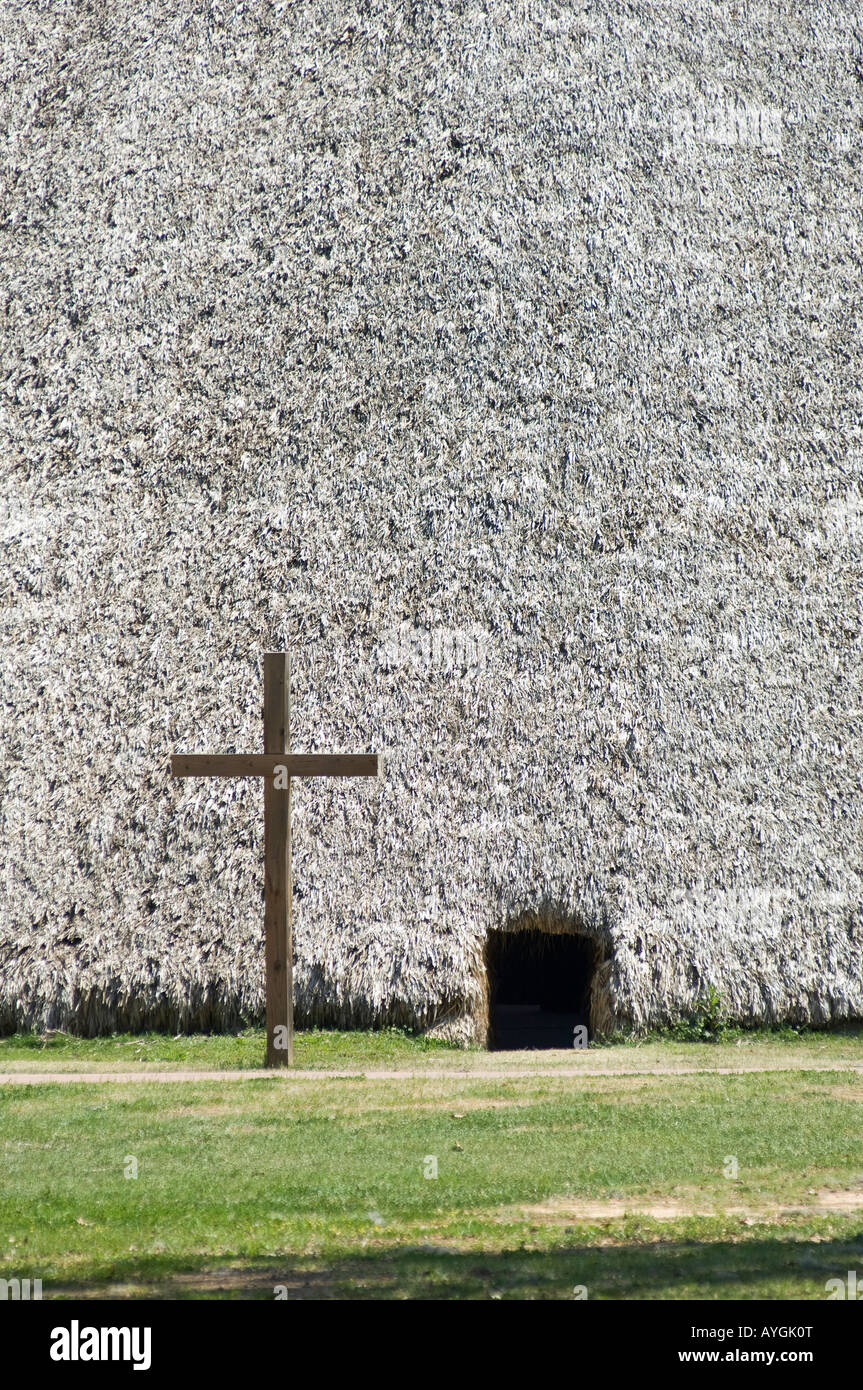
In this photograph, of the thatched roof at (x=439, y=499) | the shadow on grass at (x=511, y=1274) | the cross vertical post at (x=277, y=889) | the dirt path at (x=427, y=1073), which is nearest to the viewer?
the shadow on grass at (x=511, y=1274)

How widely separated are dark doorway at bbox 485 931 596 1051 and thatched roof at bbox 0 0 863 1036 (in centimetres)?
251

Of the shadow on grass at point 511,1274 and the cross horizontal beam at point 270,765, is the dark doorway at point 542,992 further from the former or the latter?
the shadow on grass at point 511,1274

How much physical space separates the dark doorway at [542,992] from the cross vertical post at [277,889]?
11.5 feet

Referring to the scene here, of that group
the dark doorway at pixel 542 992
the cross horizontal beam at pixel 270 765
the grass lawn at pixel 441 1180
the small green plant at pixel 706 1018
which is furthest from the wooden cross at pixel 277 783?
the dark doorway at pixel 542 992

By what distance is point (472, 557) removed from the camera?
9977 millimetres

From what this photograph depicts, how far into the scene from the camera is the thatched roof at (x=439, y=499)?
869 cm

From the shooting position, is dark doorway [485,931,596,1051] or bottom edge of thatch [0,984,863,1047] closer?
bottom edge of thatch [0,984,863,1047]

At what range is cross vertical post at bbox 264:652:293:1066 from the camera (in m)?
7.67

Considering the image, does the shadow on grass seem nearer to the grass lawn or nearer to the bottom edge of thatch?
the grass lawn

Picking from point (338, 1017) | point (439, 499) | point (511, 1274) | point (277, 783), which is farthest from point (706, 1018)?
point (439, 499)

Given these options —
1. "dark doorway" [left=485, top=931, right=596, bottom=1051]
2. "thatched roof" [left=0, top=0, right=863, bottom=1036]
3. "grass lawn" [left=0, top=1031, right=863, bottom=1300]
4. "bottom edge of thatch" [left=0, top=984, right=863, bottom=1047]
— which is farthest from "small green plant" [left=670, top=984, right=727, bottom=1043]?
"dark doorway" [left=485, top=931, right=596, bottom=1051]
